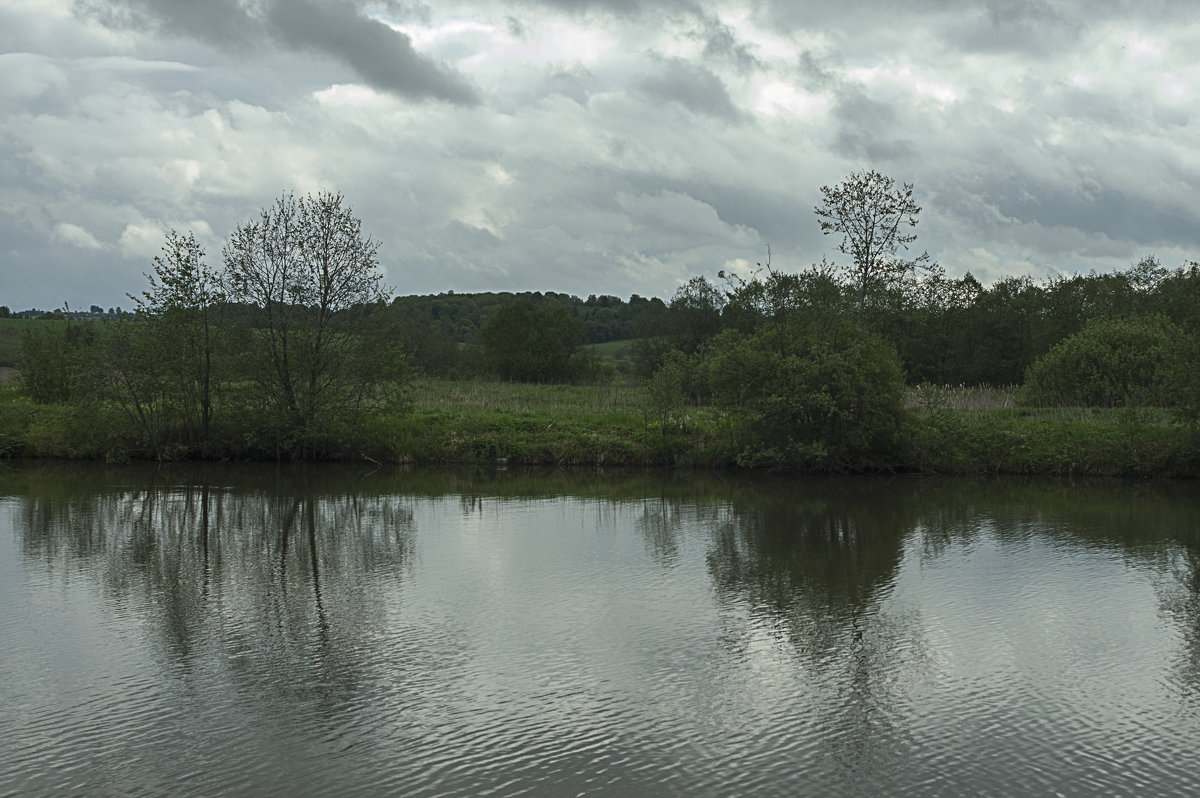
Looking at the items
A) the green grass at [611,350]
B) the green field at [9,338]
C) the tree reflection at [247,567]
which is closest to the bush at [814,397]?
the tree reflection at [247,567]

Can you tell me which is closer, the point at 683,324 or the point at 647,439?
the point at 647,439

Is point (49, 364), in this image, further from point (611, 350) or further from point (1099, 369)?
point (611, 350)

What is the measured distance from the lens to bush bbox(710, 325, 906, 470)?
23.9m

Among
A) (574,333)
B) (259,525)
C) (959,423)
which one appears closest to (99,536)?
(259,525)

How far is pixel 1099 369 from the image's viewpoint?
31750mm

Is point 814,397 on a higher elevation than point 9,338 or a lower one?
lower

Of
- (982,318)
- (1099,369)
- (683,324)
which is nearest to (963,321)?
(982,318)

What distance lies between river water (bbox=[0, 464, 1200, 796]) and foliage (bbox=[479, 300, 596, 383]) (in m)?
46.3

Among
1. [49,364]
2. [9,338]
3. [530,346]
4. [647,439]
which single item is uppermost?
[9,338]

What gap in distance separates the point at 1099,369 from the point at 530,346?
126 ft

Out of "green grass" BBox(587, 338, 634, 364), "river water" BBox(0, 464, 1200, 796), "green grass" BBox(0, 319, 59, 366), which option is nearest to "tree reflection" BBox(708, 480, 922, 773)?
"river water" BBox(0, 464, 1200, 796)

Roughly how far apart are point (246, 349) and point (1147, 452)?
937 inches

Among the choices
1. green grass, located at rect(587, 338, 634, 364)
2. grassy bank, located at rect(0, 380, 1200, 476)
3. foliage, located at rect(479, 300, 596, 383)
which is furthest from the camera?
green grass, located at rect(587, 338, 634, 364)

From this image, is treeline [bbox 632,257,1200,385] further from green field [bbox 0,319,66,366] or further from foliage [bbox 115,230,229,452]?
green field [bbox 0,319,66,366]
